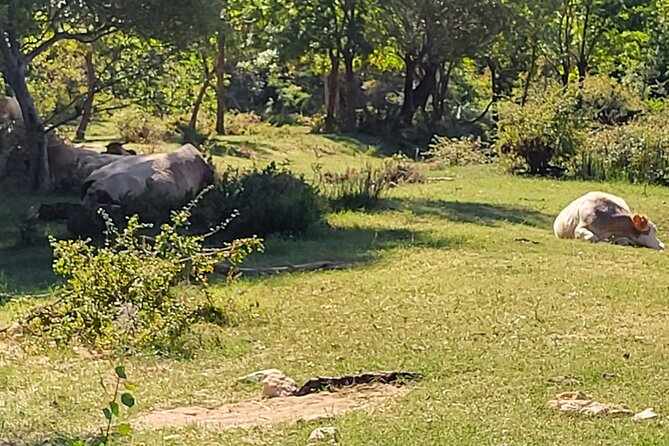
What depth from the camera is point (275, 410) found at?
6203 mm

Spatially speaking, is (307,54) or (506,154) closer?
(506,154)

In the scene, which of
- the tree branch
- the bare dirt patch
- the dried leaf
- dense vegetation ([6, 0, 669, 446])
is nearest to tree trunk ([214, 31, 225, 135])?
dense vegetation ([6, 0, 669, 446])

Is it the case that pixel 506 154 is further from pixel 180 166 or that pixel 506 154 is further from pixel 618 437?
pixel 618 437

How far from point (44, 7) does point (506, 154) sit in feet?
40.1

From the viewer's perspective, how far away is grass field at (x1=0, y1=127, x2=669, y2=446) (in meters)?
5.54

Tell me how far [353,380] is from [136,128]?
2252cm

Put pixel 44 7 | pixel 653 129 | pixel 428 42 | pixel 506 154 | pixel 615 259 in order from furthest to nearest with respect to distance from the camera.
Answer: pixel 428 42 → pixel 506 154 → pixel 653 129 → pixel 44 7 → pixel 615 259

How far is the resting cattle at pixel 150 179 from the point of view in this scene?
14.6m

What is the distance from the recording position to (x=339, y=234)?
14391 millimetres

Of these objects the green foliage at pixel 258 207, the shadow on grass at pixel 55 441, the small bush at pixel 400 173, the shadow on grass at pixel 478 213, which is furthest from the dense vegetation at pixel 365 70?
the shadow on grass at pixel 55 441

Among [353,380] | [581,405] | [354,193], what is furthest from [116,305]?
[354,193]

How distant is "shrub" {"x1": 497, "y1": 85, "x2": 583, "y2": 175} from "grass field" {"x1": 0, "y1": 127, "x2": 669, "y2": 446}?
9.56 metres

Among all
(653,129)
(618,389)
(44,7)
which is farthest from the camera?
(653,129)

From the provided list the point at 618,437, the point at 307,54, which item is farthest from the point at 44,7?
the point at 307,54
